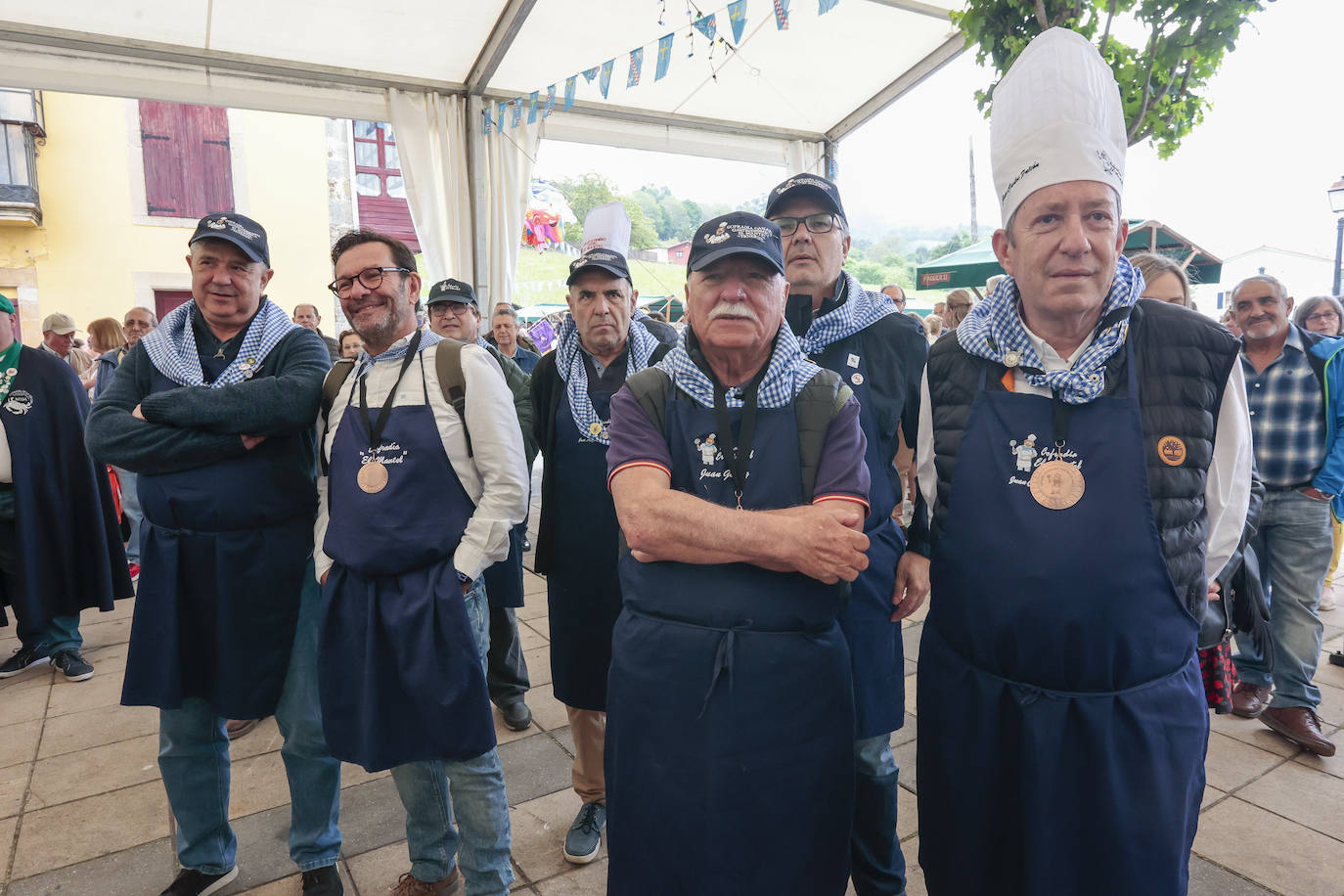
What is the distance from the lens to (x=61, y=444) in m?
4.16

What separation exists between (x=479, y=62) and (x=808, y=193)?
6.00 metres

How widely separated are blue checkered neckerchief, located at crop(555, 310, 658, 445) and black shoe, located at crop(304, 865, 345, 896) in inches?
63.8

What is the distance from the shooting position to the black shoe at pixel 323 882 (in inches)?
93.7

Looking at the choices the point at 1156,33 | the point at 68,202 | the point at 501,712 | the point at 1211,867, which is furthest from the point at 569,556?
the point at 68,202

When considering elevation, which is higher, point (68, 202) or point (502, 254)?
point (68, 202)

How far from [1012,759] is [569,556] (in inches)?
60.5

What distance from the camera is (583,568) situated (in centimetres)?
265

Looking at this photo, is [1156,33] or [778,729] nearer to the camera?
[778,729]

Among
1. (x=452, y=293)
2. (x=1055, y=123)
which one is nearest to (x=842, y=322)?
(x=1055, y=123)

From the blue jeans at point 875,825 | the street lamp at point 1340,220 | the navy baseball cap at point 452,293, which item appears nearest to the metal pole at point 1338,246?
the street lamp at point 1340,220

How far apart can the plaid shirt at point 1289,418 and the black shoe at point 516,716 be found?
368 cm

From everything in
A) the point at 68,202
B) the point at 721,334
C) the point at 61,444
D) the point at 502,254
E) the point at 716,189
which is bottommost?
the point at 61,444

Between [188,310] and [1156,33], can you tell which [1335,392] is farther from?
[188,310]

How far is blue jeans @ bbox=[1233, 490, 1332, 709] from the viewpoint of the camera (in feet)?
11.2
